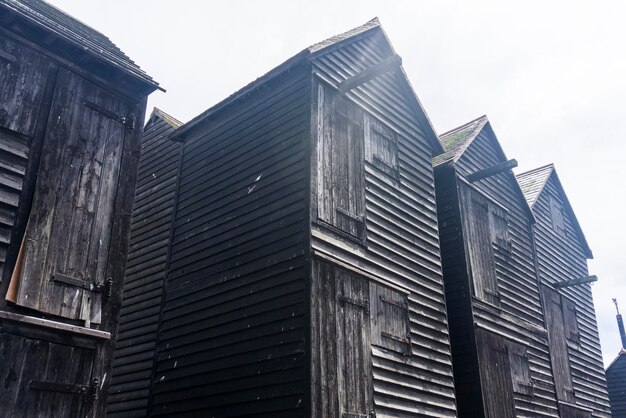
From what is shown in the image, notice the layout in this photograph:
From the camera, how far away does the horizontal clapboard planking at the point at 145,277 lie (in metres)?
13.4

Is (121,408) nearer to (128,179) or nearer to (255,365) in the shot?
(255,365)

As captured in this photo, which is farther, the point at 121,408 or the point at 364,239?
the point at 121,408

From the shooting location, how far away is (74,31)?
10.1 meters

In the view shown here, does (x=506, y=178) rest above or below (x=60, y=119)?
above

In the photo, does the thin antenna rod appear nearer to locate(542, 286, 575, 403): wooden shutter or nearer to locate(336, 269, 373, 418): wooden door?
locate(542, 286, 575, 403): wooden shutter

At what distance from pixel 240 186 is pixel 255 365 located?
12.6 feet

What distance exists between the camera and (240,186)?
1250 centimetres

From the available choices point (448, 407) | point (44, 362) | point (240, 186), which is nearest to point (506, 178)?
point (448, 407)

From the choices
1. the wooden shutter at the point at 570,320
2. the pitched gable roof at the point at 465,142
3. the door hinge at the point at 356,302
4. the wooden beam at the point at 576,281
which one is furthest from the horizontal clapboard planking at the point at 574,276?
the door hinge at the point at 356,302

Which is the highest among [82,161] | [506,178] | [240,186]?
[506,178]

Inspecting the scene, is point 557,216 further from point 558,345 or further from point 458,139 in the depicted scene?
point 458,139

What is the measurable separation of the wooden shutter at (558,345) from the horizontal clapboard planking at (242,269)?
36.3ft

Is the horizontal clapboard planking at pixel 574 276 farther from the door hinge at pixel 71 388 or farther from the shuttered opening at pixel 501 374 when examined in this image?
the door hinge at pixel 71 388

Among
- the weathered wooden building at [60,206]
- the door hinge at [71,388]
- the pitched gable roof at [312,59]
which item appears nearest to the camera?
the door hinge at [71,388]
